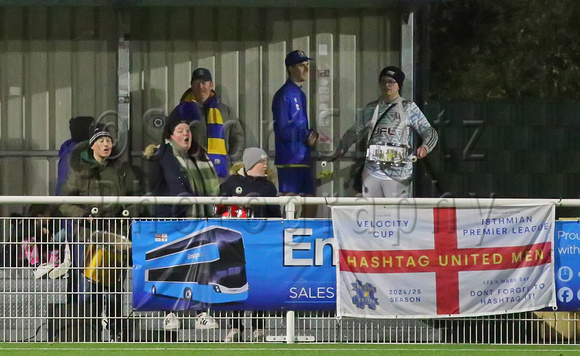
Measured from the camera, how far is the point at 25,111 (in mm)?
15117

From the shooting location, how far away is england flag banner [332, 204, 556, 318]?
33.5 feet

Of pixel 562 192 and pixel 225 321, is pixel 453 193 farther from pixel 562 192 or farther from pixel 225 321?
pixel 225 321

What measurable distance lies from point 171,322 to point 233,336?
1.84 feet

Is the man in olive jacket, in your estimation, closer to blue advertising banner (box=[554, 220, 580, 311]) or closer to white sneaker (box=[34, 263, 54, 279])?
white sneaker (box=[34, 263, 54, 279])

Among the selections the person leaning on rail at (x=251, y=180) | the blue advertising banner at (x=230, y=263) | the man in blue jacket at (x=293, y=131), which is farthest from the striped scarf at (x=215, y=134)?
the blue advertising banner at (x=230, y=263)

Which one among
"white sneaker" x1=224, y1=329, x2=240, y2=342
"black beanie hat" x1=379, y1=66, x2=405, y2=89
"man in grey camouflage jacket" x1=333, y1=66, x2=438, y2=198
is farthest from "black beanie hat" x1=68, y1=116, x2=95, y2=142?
"white sneaker" x1=224, y1=329, x2=240, y2=342

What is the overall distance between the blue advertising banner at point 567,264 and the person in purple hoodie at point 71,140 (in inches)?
218

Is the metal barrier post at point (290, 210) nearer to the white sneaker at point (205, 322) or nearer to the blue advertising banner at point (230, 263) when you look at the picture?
the blue advertising banner at point (230, 263)

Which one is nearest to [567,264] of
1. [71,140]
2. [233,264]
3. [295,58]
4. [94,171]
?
[233,264]

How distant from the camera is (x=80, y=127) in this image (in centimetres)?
1448

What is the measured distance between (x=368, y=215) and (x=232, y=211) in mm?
1423

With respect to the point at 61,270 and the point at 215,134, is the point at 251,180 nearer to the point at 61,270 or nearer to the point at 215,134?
the point at 215,134

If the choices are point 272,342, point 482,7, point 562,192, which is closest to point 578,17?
point 482,7

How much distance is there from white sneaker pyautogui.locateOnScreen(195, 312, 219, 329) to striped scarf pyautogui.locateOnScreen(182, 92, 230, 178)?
3.91 m
